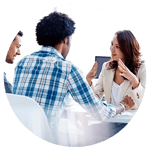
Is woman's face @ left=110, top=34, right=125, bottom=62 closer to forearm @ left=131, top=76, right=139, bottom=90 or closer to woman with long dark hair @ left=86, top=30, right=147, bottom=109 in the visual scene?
woman with long dark hair @ left=86, top=30, right=147, bottom=109

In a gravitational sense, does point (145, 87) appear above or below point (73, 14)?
below

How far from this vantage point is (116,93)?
190 cm

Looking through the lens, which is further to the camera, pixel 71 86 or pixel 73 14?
pixel 73 14

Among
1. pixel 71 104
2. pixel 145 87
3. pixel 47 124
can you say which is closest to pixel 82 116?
pixel 71 104

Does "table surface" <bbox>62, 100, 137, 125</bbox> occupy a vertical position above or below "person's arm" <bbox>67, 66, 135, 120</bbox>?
below

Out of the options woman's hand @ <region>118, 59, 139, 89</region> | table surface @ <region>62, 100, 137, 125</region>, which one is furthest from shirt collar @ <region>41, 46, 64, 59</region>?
woman's hand @ <region>118, 59, 139, 89</region>

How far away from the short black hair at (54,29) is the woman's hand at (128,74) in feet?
1.85

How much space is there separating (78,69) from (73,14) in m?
0.57

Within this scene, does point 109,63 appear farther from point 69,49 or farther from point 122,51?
point 69,49

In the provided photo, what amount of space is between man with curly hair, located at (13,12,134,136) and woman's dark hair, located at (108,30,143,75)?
0.41 metres

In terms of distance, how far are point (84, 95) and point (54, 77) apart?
293mm

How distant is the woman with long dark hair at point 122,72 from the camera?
187cm

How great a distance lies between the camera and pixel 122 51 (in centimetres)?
188

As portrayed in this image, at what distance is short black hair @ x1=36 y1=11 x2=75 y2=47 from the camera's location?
1760 millimetres
